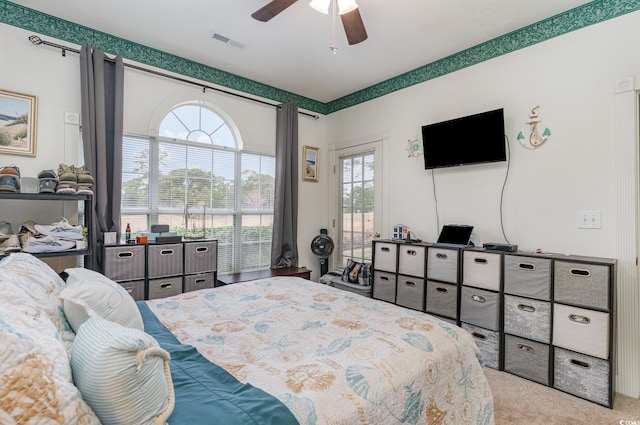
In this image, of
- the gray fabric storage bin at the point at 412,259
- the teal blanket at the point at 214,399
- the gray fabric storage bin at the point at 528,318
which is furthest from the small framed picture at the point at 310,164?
the teal blanket at the point at 214,399

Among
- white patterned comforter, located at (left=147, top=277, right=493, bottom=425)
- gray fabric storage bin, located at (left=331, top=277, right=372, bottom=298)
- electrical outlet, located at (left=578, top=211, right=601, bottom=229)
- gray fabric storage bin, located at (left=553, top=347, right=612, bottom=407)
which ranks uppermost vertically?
electrical outlet, located at (left=578, top=211, right=601, bottom=229)

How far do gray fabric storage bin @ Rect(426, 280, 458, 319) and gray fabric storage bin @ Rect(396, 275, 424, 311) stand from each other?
8 cm

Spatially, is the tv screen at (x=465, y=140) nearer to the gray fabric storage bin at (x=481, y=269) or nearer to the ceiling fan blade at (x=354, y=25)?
the gray fabric storage bin at (x=481, y=269)

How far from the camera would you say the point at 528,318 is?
95.5 inches

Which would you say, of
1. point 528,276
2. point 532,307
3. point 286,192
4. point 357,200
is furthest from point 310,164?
point 532,307

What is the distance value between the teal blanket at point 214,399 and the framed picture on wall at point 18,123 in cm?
253

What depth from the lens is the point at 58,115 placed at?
2.77 meters

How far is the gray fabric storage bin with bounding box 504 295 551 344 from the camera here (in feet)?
7.68

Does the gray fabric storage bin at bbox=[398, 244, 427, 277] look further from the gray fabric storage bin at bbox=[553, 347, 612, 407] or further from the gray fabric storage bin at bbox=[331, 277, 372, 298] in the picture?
the gray fabric storage bin at bbox=[553, 347, 612, 407]

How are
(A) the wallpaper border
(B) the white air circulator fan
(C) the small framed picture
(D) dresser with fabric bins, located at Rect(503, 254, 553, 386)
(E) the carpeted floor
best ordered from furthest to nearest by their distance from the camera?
(C) the small framed picture
(B) the white air circulator fan
(A) the wallpaper border
(D) dresser with fabric bins, located at Rect(503, 254, 553, 386)
(E) the carpeted floor

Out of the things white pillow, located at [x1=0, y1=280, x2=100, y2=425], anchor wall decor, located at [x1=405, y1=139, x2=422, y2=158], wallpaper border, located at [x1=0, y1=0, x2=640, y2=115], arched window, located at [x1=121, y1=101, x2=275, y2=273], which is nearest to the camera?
white pillow, located at [x1=0, y1=280, x2=100, y2=425]

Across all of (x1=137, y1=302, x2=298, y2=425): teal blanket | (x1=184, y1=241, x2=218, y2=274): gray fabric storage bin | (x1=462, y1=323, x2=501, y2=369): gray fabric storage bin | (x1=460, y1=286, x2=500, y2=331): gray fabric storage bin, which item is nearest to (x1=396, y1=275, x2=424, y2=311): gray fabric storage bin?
(x1=460, y1=286, x2=500, y2=331): gray fabric storage bin

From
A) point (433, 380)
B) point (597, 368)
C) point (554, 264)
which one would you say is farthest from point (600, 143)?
point (433, 380)

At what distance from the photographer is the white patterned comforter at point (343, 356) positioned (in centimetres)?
109
